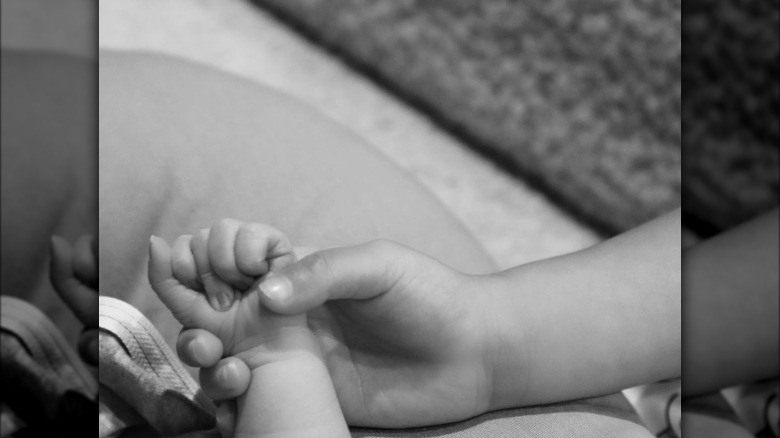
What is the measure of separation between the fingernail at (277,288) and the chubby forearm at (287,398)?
0.02 meters

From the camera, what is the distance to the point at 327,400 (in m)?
0.26

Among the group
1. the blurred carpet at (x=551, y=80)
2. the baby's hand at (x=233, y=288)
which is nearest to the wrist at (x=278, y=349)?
the baby's hand at (x=233, y=288)

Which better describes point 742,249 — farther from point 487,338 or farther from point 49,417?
point 49,417

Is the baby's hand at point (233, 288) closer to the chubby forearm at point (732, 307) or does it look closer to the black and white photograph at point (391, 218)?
the black and white photograph at point (391, 218)

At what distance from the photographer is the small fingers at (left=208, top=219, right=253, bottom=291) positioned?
25cm

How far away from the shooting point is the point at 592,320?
12.0 inches

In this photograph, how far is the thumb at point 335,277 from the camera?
246mm

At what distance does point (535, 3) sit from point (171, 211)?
16cm

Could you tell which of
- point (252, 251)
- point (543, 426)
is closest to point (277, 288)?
point (252, 251)

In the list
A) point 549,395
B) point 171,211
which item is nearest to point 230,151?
point 171,211

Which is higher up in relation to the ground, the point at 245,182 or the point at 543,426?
the point at 245,182

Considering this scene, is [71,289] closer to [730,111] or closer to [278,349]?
[278,349]

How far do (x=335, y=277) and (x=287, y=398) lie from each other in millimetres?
43

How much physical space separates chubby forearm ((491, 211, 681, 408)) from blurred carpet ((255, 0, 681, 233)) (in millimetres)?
18
